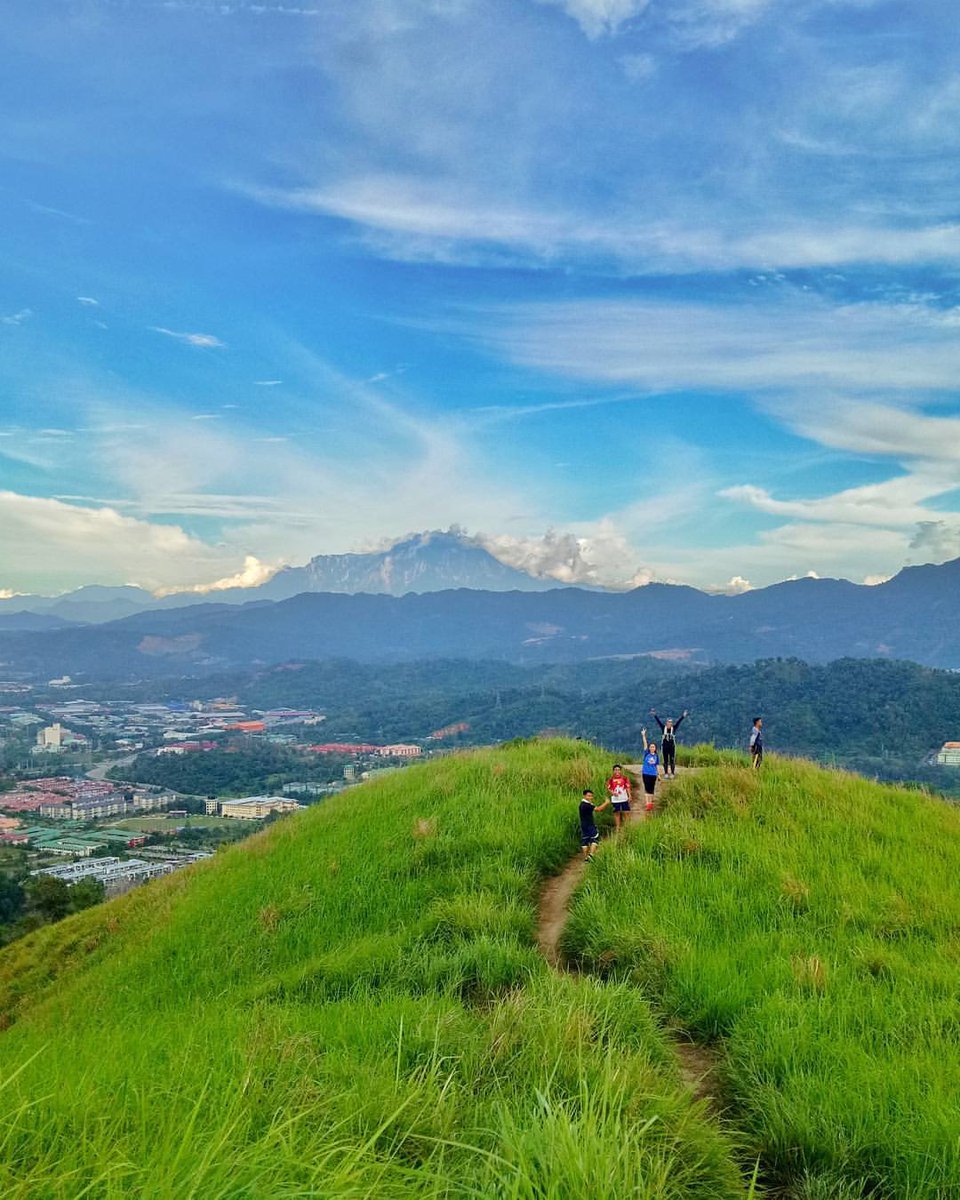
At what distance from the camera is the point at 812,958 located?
20.3ft

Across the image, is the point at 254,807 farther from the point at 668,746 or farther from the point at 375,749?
the point at 668,746

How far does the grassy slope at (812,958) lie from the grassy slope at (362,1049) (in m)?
0.64

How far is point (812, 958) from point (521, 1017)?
2.87 meters

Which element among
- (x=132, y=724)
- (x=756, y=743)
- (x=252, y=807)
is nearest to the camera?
(x=756, y=743)

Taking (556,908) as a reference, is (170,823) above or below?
below

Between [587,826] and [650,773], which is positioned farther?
[650,773]

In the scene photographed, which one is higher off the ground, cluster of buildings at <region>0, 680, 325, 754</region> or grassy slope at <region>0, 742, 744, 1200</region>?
grassy slope at <region>0, 742, 744, 1200</region>

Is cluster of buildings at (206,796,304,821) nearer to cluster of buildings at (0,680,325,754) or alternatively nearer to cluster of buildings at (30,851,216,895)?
cluster of buildings at (30,851,216,895)

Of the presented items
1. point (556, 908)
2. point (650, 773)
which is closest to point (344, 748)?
point (650, 773)

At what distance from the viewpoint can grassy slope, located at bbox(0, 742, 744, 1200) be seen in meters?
2.91

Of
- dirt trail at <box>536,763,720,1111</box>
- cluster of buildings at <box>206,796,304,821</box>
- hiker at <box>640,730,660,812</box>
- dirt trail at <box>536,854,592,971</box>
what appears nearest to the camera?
dirt trail at <box>536,763,720,1111</box>

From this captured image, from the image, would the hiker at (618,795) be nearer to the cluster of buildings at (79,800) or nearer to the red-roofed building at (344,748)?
the cluster of buildings at (79,800)

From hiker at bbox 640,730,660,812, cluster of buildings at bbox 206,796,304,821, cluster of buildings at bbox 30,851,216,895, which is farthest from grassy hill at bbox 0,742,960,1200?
cluster of buildings at bbox 206,796,304,821

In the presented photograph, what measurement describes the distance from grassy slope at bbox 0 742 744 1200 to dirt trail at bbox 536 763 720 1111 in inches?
8.9
